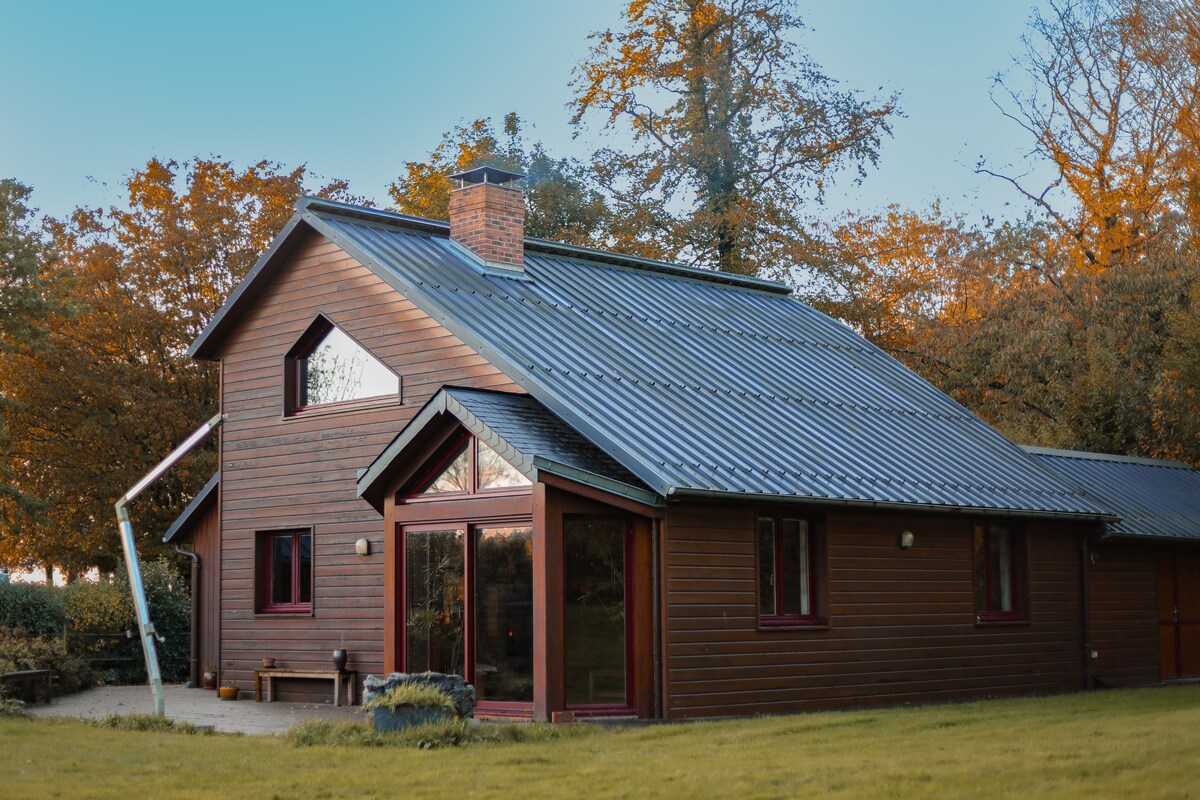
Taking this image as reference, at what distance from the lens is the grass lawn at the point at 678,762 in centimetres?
938

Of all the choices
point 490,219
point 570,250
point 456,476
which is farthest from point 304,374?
point 456,476

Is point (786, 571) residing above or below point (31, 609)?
above

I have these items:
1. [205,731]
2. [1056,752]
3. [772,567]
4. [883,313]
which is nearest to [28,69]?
[205,731]

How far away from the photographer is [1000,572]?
19.4m

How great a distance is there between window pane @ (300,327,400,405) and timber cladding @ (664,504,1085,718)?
17.0 ft

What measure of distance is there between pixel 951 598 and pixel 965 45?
21060 mm

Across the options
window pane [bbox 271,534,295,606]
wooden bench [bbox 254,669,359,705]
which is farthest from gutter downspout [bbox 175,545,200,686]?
wooden bench [bbox 254,669,359,705]

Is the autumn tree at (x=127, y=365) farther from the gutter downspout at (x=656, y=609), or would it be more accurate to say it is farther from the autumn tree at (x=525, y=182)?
the gutter downspout at (x=656, y=609)

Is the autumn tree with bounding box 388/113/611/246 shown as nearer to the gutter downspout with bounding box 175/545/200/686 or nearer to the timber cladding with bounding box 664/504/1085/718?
the gutter downspout with bounding box 175/545/200/686

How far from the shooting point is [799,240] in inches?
1393

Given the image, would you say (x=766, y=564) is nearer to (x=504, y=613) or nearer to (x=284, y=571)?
(x=504, y=613)

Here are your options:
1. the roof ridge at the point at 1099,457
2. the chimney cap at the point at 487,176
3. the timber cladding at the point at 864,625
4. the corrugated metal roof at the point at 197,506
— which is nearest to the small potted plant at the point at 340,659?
the corrugated metal roof at the point at 197,506

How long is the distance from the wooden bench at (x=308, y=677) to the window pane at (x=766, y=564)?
5537 mm

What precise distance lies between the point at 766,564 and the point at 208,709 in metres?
7.07
